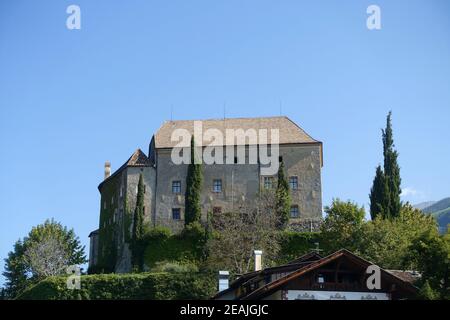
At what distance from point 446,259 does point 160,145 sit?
37591 millimetres

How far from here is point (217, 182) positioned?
66.2 m

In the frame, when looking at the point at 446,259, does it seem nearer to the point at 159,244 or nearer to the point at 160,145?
the point at 159,244

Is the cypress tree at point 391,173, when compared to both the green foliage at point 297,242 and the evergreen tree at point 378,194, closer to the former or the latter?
the evergreen tree at point 378,194

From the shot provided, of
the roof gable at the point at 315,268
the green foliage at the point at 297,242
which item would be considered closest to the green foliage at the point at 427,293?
the roof gable at the point at 315,268

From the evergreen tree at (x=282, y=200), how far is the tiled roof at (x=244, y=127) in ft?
12.0

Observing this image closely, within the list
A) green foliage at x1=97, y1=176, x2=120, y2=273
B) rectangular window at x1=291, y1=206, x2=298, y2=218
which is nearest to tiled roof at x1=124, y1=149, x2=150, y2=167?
green foliage at x1=97, y1=176, x2=120, y2=273

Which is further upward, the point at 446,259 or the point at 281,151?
the point at 281,151

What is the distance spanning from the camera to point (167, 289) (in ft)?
178

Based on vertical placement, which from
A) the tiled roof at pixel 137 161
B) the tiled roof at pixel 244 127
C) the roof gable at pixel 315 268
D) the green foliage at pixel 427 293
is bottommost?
the green foliage at pixel 427 293

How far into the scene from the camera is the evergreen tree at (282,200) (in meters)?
63.2

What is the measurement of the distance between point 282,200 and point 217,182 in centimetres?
611

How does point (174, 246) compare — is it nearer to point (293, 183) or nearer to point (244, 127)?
point (293, 183)
